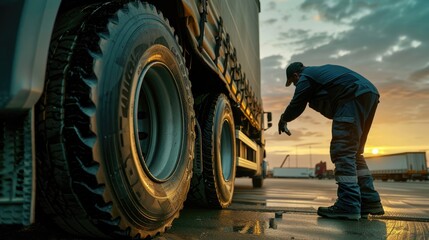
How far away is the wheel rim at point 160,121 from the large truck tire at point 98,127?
0.24 metres

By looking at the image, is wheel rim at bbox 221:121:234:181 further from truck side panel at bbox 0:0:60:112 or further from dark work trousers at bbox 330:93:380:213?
truck side panel at bbox 0:0:60:112

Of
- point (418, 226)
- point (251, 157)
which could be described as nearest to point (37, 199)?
point (418, 226)

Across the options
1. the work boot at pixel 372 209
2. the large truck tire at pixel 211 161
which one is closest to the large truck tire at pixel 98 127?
the large truck tire at pixel 211 161

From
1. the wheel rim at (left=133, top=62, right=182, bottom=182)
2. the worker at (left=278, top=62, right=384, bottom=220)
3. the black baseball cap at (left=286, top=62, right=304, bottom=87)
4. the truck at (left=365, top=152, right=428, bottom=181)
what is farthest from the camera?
the truck at (left=365, top=152, right=428, bottom=181)

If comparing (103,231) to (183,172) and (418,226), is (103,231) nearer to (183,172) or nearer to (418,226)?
(183,172)

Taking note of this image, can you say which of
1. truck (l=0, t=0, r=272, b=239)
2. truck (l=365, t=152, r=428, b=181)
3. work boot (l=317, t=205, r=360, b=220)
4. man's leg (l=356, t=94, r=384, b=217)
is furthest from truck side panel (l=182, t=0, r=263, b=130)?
truck (l=365, t=152, r=428, b=181)

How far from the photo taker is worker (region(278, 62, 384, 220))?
3.40 m

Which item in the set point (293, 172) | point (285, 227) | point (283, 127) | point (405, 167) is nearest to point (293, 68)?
point (283, 127)

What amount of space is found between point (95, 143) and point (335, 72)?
9.22 feet

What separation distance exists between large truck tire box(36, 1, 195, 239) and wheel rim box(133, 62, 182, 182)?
0.24 m

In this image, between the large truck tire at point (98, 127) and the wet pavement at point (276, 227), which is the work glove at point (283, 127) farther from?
the large truck tire at point (98, 127)

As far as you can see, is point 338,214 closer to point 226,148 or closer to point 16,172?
point 226,148

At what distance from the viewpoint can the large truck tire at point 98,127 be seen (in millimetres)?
1400

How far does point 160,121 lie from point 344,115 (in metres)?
1.93
